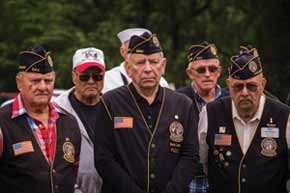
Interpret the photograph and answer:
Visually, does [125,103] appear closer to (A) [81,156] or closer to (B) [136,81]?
(B) [136,81]

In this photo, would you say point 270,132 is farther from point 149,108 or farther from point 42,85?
point 42,85

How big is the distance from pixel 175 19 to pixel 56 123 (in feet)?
37.6

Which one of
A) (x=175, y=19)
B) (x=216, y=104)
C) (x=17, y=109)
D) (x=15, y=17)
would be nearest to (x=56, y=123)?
(x=17, y=109)

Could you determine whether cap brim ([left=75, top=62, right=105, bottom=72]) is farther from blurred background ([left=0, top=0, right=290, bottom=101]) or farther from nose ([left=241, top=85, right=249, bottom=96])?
blurred background ([left=0, top=0, right=290, bottom=101])

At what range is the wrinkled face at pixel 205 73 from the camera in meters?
8.10

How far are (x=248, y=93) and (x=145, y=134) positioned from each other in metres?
0.96

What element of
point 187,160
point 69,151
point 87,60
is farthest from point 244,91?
point 87,60

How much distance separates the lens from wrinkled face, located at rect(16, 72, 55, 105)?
6.80 m

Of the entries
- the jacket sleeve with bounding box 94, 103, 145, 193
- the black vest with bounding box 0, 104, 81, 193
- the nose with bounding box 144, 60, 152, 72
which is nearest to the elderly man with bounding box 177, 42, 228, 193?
the nose with bounding box 144, 60, 152, 72

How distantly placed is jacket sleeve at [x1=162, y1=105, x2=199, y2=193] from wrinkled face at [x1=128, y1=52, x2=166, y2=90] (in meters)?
0.42

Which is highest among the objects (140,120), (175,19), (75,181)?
(175,19)

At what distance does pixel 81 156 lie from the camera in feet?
24.9

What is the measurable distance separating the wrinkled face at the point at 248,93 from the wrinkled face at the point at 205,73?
948mm

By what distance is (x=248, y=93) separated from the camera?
7086mm
